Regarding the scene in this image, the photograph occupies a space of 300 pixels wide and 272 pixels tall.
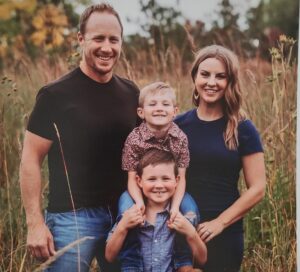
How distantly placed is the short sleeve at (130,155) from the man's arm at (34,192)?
283 mm

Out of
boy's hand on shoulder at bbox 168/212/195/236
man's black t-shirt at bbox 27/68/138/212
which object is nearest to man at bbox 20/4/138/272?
man's black t-shirt at bbox 27/68/138/212

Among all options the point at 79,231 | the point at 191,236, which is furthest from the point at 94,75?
the point at 191,236

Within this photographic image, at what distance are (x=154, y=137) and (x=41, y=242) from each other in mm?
576

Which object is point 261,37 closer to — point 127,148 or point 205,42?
point 205,42

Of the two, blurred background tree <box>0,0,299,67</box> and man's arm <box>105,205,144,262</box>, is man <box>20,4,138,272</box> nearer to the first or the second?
man's arm <box>105,205,144,262</box>

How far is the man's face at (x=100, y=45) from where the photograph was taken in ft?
7.15

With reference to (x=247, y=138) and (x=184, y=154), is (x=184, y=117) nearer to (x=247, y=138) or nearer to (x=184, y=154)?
(x=184, y=154)

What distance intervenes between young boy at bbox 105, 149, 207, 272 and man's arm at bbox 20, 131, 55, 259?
0.81 ft

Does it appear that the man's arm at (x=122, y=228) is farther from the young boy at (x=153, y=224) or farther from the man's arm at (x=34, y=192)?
the man's arm at (x=34, y=192)

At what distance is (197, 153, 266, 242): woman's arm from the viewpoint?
2.23 metres

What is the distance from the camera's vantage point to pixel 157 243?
218cm

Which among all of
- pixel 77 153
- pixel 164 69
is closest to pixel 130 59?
pixel 164 69

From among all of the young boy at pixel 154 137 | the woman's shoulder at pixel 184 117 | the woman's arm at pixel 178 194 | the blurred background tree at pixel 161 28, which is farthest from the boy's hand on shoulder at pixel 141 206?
the blurred background tree at pixel 161 28

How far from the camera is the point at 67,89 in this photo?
2.17m
